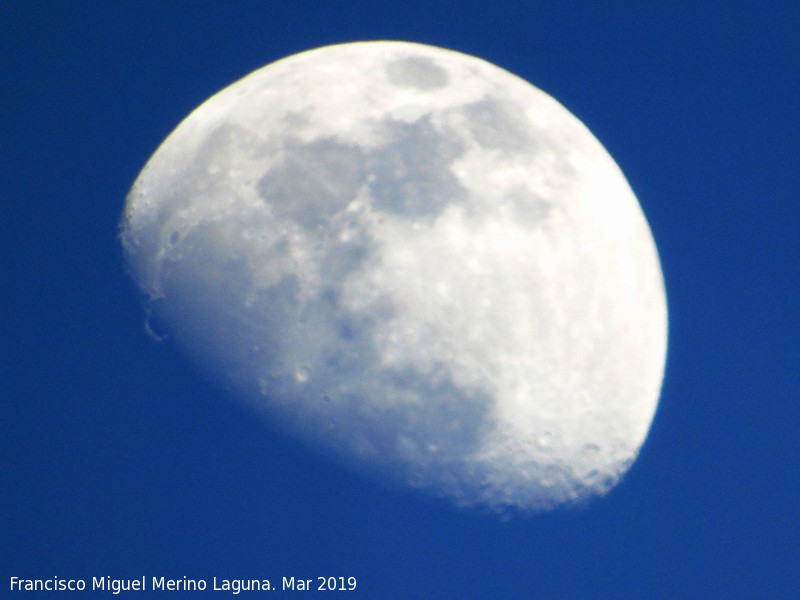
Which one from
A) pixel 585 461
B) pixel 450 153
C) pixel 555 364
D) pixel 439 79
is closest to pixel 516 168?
pixel 450 153

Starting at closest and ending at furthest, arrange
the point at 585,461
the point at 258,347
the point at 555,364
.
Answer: the point at 258,347, the point at 555,364, the point at 585,461

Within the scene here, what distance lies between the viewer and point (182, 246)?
6062mm

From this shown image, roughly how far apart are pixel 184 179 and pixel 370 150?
1.67m

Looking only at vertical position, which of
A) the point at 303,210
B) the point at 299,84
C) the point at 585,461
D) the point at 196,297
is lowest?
the point at 585,461

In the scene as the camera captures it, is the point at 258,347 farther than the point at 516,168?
No

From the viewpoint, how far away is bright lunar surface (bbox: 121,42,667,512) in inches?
226

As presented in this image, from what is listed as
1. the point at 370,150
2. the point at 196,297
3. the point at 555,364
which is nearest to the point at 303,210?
the point at 370,150

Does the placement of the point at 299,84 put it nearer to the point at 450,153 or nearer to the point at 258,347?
the point at 450,153

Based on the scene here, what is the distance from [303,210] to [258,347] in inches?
45.0

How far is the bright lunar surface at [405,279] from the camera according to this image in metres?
5.73

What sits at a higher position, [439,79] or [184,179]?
[439,79]

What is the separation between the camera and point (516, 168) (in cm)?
642

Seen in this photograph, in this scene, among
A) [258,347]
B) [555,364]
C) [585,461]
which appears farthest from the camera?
[585,461]

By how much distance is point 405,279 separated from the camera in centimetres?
573
